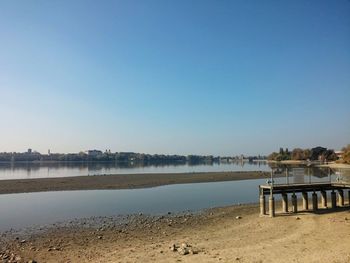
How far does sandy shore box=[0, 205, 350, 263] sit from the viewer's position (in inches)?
561

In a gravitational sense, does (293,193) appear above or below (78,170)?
above

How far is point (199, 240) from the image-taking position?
18.1 m

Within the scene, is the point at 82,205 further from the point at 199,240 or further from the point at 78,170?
the point at 78,170

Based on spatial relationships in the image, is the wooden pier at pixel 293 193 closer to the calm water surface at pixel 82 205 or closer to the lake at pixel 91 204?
the lake at pixel 91 204

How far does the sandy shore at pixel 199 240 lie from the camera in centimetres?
1424

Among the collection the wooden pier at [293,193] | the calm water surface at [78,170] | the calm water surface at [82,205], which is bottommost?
the calm water surface at [82,205]

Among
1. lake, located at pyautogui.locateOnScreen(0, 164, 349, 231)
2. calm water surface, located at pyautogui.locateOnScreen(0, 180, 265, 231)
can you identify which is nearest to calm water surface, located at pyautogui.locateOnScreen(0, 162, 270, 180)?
lake, located at pyautogui.locateOnScreen(0, 164, 349, 231)

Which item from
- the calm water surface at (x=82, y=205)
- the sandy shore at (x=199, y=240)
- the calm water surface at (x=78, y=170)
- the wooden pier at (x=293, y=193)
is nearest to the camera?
the sandy shore at (x=199, y=240)

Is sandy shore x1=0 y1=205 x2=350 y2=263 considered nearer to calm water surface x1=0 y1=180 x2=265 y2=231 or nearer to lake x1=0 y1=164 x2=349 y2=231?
lake x1=0 y1=164 x2=349 y2=231

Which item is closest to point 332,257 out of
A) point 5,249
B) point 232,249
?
point 232,249

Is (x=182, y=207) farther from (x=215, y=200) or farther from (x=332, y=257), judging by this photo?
(x=332, y=257)

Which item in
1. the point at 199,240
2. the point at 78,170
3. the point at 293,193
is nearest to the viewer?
the point at 199,240

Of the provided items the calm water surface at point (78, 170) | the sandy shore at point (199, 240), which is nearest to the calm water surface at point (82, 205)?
the sandy shore at point (199, 240)

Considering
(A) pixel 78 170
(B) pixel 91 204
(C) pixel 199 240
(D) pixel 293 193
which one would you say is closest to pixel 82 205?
(B) pixel 91 204
